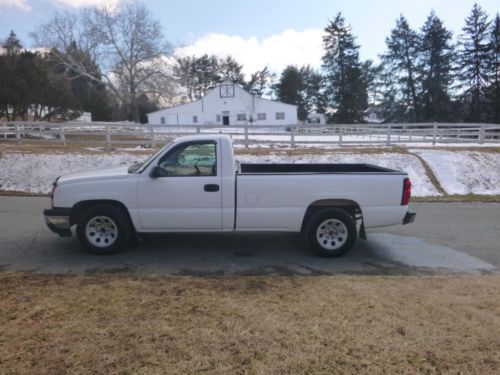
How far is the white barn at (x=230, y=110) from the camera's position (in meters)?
53.5

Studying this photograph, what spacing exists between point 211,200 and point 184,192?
1.34 ft

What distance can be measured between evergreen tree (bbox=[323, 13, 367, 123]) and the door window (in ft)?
212

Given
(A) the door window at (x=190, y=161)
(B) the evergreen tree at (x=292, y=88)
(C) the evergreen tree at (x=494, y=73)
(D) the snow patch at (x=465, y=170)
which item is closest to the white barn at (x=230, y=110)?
(B) the evergreen tree at (x=292, y=88)

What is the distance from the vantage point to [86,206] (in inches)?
239

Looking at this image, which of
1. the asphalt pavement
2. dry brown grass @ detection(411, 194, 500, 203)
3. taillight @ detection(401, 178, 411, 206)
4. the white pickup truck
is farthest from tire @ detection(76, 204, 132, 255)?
dry brown grass @ detection(411, 194, 500, 203)

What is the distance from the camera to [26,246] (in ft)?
21.4

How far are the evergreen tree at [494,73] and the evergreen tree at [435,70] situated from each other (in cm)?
577

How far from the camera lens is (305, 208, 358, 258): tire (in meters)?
6.10

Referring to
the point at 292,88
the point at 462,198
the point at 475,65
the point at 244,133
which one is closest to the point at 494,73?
the point at 475,65

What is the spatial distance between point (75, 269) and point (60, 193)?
121 centimetres

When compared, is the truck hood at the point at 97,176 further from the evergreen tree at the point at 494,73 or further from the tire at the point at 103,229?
the evergreen tree at the point at 494,73

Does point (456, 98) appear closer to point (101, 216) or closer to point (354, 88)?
point (354, 88)

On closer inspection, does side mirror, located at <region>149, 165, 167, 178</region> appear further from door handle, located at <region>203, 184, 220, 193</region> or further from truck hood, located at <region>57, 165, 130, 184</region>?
door handle, located at <region>203, 184, 220, 193</region>

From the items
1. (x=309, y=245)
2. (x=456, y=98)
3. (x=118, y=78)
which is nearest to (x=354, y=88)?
(x=456, y=98)
